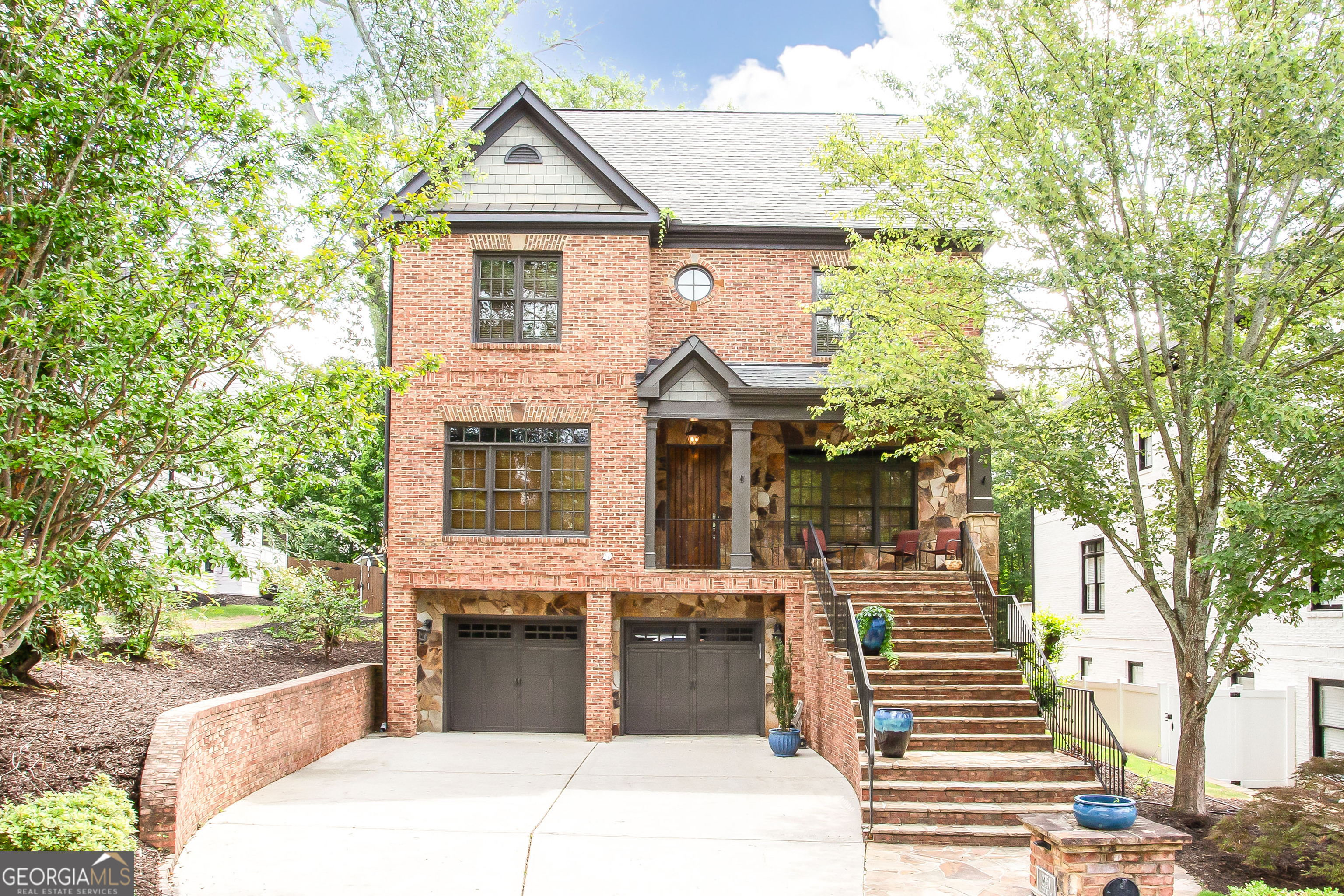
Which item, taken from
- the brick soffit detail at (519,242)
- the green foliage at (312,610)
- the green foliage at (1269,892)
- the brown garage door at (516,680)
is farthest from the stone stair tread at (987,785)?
the green foliage at (312,610)

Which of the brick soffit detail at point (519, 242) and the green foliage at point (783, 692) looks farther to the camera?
the brick soffit detail at point (519, 242)

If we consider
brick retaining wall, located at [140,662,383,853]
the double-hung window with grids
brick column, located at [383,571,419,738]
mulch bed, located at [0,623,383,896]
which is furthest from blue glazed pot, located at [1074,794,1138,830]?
brick column, located at [383,571,419,738]

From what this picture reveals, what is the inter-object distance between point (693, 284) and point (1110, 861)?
11578mm

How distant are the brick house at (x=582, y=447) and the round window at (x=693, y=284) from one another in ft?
0.25

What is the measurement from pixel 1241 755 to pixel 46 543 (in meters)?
17.0

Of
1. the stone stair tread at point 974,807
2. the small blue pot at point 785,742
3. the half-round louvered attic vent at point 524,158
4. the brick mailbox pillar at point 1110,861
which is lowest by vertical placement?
the small blue pot at point 785,742

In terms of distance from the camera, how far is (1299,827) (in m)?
7.92

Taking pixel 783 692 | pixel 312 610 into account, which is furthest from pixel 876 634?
pixel 312 610

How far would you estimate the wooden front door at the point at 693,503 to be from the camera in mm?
16609

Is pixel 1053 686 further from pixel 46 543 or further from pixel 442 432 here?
pixel 46 543

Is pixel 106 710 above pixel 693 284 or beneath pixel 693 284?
beneath

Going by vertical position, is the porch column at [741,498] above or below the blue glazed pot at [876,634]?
above

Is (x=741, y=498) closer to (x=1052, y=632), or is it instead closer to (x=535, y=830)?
(x=1052, y=632)

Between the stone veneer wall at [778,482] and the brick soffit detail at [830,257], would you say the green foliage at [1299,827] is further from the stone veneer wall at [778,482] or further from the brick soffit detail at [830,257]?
the brick soffit detail at [830,257]
